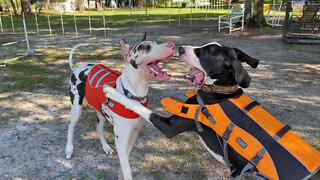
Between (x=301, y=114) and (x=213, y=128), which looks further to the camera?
(x=301, y=114)

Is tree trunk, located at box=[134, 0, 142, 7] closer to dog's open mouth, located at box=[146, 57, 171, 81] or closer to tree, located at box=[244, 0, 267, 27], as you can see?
tree, located at box=[244, 0, 267, 27]

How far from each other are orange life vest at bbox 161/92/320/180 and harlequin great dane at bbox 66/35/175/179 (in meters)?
0.45

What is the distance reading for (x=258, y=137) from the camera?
2.22m

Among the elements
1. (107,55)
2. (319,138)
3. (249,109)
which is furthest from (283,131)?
(107,55)

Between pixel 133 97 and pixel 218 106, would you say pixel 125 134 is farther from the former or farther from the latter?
pixel 218 106

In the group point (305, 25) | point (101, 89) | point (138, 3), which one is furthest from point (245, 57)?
point (138, 3)

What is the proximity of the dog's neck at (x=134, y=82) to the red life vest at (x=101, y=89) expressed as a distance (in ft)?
0.61

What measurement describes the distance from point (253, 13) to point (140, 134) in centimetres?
1326

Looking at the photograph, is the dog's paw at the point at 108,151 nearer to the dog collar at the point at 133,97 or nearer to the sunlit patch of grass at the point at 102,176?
the sunlit patch of grass at the point at 102,176

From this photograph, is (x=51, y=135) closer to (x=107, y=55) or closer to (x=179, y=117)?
(x=179, y=117)

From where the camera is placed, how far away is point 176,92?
616cm

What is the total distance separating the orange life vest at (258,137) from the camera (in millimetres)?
2070

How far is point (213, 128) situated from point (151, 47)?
0.99m

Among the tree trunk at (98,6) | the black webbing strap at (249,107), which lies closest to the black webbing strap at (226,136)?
the black webbing strap at (249,107)
